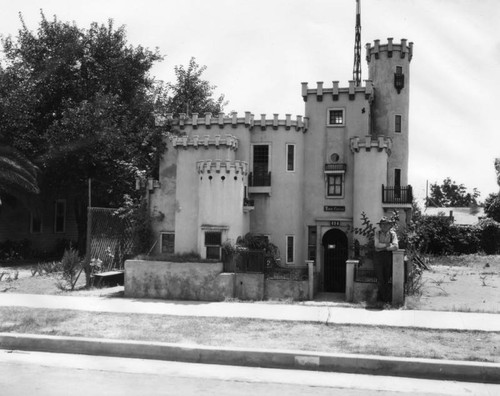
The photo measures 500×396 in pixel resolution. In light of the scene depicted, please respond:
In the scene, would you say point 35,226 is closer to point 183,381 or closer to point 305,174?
point 305,174

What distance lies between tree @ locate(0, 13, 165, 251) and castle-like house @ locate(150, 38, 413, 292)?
14.1ft

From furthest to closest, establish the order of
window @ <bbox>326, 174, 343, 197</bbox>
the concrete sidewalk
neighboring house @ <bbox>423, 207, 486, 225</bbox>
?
neighboring house @ <bbox>423, 207, 486, 225</bbox> → window @ <bbox>326, 174, 343, 197</bbox> → the concrete sidewalk

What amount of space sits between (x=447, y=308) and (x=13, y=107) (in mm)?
24167

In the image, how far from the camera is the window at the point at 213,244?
21.3m

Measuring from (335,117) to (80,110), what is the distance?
13.9 m

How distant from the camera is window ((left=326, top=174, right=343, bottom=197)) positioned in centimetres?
2464

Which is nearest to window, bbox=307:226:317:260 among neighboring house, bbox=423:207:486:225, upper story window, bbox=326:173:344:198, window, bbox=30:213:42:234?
upper story window, bbox=326:173:344:198

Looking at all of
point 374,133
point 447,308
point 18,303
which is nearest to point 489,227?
point 374,133

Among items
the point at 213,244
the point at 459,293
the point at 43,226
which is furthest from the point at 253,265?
the point at 43,226

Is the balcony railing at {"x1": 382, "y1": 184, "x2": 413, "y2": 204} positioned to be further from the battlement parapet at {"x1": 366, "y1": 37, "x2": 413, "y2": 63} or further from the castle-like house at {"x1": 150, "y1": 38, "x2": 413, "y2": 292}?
the battlement parapet at {"x1": 366, "y1": 37, "x2": 413, "y2": 63}

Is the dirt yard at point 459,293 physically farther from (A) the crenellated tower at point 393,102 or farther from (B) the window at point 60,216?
(B) the window at point 60,216

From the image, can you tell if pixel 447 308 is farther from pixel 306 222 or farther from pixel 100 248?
pixel 100 248

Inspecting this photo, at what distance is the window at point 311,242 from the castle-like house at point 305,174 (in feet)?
0.14

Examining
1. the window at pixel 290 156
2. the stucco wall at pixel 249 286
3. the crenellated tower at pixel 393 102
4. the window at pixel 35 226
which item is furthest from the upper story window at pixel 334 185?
the window at pixel 35 226
